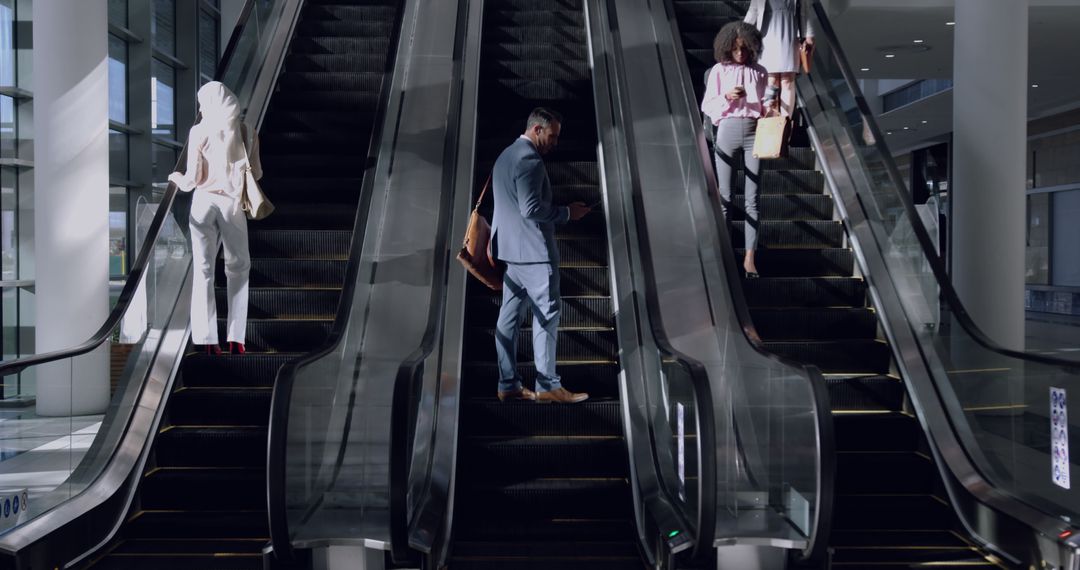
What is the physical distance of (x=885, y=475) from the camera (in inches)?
229

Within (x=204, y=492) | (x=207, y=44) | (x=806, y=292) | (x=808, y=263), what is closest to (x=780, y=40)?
(x=808, y=263)

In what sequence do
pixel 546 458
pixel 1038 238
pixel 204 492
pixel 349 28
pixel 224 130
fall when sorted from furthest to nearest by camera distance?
pixel 1038 238 → pixel 349 28 → pixel 224 130 → pixel 546 458 → pixel 204 492

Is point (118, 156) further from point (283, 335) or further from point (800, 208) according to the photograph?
point (800, 208)

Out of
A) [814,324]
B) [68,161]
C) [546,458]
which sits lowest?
[546,458]

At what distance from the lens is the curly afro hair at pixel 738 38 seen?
7.07 metres

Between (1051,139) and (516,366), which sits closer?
(516,366)

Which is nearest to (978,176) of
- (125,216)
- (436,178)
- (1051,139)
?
(436,178)

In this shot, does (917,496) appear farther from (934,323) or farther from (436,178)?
(436,178)

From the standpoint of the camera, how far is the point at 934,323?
246 inches

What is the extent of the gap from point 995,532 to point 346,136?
5967 millimetres

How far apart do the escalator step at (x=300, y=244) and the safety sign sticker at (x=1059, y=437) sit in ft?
15.6

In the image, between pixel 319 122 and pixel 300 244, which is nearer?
pixel 300 244

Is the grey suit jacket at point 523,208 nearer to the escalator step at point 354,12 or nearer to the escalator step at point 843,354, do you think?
the escalator step at point 843,354

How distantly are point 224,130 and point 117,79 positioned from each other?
7.39 meters
